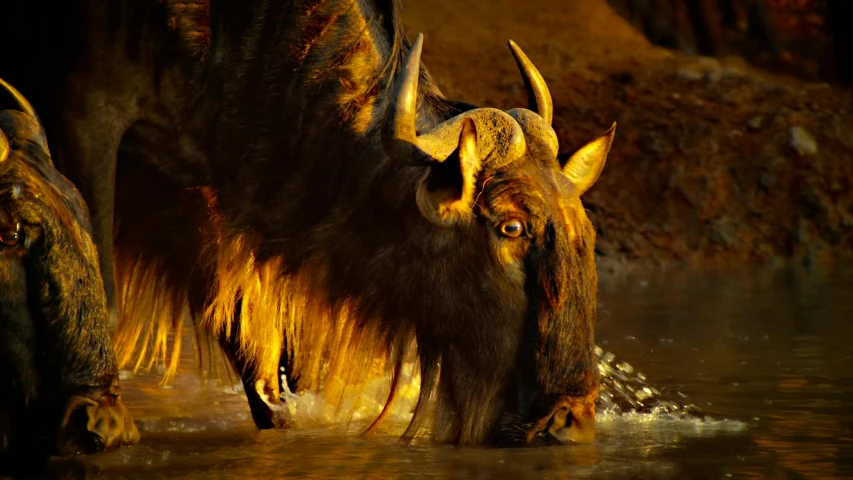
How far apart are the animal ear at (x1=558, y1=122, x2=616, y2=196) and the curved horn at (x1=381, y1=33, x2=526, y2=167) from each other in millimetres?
247

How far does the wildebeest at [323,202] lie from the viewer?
5395 mm

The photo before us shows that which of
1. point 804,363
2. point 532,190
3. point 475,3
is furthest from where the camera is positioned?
point 475,3

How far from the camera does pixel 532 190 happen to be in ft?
17.8

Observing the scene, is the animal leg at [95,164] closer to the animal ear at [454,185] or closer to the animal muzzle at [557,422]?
the animal ear at [454,185]

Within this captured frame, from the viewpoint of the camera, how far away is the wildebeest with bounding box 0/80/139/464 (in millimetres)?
4902

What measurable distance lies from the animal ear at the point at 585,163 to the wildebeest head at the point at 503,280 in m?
0.08

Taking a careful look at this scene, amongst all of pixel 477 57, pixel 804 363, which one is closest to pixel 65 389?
pixel 804 363

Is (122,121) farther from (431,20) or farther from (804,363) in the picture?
(431,20)

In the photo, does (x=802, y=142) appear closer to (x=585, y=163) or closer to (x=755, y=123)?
(x=755, y=123)

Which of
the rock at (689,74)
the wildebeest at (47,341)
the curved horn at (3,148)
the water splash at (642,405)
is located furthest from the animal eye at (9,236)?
the rock at (689,74)

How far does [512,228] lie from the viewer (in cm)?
538

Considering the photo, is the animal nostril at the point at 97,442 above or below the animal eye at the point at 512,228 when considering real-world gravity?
below

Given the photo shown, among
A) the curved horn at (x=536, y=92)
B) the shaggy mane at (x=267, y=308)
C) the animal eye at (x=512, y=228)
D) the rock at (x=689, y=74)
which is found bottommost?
the shaggy mane at (x=267, y=308)

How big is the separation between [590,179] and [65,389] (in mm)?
2014
